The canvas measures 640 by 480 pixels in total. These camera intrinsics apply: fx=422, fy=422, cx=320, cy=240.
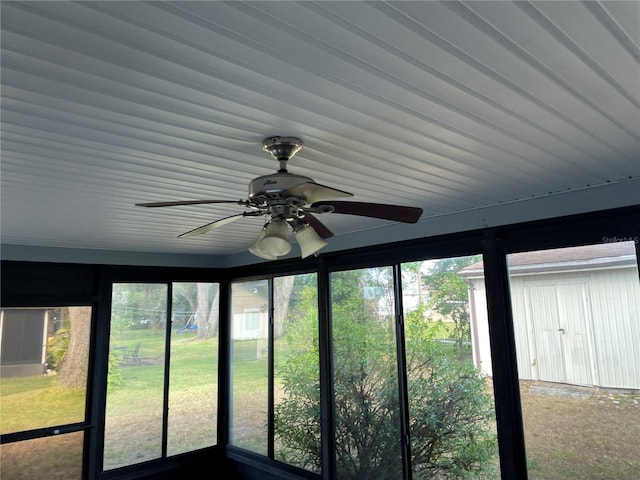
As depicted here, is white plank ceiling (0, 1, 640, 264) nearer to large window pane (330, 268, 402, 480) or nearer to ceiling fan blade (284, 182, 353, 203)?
ceiling fan blade (284, 182, 353, 203)

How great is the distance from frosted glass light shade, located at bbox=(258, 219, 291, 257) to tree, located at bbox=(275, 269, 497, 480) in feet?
6.48

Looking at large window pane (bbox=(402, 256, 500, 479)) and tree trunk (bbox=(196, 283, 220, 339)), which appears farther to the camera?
tree trunk (bbox=(196, 283, 220, 339))

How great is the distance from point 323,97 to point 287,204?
44 cm

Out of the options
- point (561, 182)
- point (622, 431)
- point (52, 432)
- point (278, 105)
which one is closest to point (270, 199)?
point (278, 105)

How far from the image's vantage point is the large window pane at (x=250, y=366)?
471cm

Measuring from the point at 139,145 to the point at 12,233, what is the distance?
2.49 metres

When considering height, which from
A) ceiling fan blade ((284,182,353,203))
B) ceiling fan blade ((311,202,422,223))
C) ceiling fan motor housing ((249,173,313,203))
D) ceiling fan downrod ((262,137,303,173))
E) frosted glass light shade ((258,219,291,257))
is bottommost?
frosted glass light shade ((258,219,291,257))

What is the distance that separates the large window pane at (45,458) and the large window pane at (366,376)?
263 cm

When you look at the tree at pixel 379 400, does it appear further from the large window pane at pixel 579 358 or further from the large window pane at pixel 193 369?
the large window pane at pixel 193 369

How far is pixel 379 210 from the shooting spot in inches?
64.6

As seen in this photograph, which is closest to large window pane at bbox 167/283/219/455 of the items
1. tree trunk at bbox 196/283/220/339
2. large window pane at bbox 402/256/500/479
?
tree trunk at bbox 196/283/220/339

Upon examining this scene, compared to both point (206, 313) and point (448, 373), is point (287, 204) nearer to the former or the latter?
point (448, 373)

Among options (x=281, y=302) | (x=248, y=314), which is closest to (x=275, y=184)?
(x=281, y=302)

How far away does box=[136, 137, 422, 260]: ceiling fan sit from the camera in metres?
1.57
